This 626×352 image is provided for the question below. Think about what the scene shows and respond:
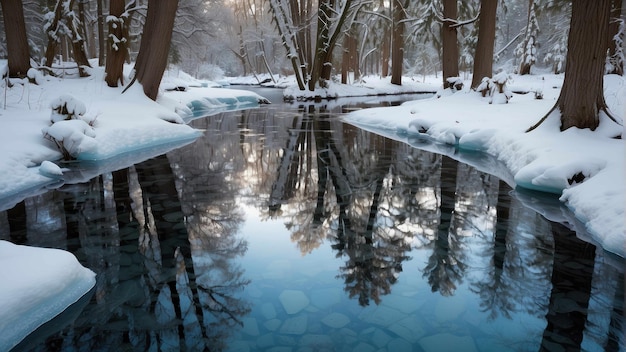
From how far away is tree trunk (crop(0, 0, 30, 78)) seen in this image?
13961 mm

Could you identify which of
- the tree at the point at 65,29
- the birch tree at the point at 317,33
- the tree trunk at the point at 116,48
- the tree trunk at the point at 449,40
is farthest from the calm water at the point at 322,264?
the birch tree at the point at 317,33

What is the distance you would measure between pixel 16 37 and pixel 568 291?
17.3 meters

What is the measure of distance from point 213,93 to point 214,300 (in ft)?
74.1

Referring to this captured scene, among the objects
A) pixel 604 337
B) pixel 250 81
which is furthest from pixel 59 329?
pixel 250 81

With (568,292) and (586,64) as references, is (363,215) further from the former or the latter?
(586,64)

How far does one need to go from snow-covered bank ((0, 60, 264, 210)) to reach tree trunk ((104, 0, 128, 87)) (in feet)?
1.43

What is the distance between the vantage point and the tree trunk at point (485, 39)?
14.7m

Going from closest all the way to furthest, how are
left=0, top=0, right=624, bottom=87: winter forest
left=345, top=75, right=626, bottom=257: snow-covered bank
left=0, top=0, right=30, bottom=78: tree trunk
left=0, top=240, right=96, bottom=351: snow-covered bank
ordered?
1. left=0, top=240, right=96, bottom=351: snow-covered bank
2. left=345, top=75, right=626, bottom=257: snow-covered bank
3. left=0, top=0, right=30, bottom=78: tree trunk
4. left=0, top=0, right=624, bottom=87: winter forest

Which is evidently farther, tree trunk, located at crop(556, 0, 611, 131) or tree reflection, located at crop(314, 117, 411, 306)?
tree trunk, located at crop(556, 0, 611, 131)

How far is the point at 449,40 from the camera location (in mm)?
17297

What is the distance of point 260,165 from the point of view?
8914 mm

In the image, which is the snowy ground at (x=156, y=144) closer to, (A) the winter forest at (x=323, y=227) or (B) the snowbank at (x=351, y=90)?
(A) the winter forest at (x=323, y=227)

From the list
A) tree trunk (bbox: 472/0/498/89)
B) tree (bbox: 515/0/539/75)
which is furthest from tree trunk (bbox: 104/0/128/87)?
tree (bbox: 515/0/539/75)

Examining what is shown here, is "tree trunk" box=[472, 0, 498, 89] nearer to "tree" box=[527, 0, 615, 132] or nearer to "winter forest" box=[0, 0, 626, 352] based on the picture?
"winter forest" box=[0, 0, 626, 352]
